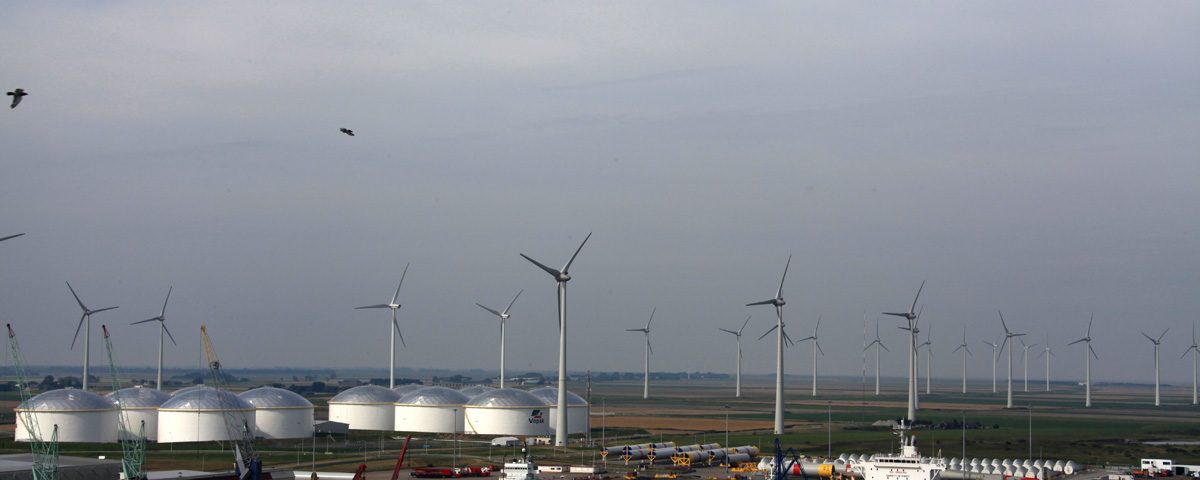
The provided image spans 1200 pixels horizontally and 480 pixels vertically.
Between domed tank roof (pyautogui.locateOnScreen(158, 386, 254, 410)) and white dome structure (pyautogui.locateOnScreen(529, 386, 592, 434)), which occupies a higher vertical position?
domed tank roof (pyautogui.locateOnScreen(158, 386, 254, 410))

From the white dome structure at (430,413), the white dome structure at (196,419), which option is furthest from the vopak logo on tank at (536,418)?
the white dome structure at (196,419)

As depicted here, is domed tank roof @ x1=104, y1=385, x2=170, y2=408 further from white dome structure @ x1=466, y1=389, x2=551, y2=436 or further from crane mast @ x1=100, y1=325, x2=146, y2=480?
white dome structure @ x1=466, y1=389, x2=551, y2=436

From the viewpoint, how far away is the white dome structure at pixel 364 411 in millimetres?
180875

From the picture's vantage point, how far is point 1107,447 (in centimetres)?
16362

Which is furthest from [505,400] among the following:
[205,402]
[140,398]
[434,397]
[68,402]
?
[68,402]

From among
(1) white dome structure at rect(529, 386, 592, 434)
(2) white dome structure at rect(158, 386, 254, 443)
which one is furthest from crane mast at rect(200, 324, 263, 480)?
(1) white dome structure at rect(529, 386, 592, 434)

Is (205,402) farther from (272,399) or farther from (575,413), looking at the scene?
(575,413)

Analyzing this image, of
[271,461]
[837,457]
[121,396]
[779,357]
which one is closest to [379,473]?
[271,461]

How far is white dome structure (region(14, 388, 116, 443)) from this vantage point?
502 feet

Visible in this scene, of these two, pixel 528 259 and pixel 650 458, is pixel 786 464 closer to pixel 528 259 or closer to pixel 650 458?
pixel 650 458

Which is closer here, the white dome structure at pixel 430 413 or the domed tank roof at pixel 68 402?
the domed tank roof at pixel 68 402

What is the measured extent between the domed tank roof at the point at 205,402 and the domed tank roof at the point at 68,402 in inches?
301

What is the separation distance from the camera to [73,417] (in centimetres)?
15462

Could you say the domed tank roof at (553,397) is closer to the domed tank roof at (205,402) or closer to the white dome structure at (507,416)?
the white dome structure at (507,416)
